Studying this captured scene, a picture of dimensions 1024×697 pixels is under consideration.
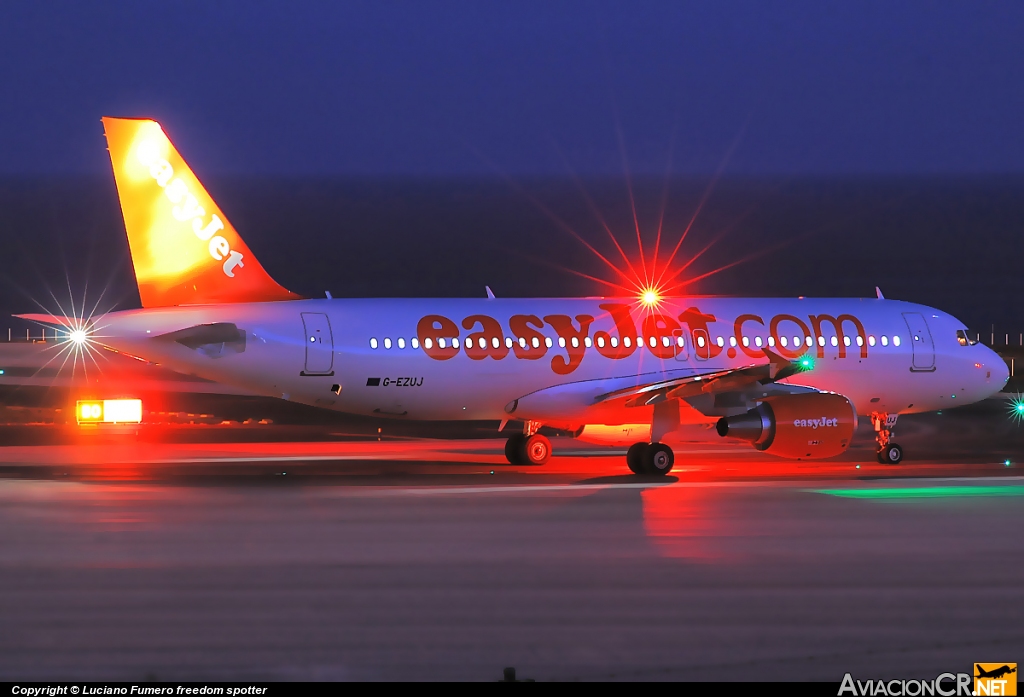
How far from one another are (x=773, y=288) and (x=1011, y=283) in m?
35.1

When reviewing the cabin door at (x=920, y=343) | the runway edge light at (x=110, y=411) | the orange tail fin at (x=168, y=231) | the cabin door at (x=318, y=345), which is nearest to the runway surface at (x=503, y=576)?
the cabin door at (x=318, y=345)

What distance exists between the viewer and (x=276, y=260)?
184125 mm

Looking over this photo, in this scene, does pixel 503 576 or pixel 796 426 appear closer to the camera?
pixel 503 576

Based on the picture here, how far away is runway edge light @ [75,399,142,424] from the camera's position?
38.0 meters

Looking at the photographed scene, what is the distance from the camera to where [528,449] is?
101ft

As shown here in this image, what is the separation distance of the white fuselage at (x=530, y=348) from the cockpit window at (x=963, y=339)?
104 millimetres

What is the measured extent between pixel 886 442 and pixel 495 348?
30.4ft

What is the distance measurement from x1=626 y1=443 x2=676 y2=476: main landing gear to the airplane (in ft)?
0.13

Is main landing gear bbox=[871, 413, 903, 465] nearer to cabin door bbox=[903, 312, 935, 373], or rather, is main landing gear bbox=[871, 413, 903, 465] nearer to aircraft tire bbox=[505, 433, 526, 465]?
cabin door bbox=[903, 312, 935, 373]

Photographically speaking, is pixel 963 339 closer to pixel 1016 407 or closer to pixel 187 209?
pixel 1016 407

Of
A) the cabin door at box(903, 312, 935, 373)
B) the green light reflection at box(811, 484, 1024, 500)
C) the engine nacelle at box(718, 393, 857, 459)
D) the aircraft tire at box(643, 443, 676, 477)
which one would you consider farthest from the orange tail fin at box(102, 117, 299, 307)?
the cabin door at box(903, 312, 935, 373)

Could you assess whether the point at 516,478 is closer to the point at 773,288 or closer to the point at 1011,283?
the point at 773,288

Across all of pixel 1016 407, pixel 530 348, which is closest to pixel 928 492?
pixel 530 348

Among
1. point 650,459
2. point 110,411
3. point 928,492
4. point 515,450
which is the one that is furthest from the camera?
point 110,411
